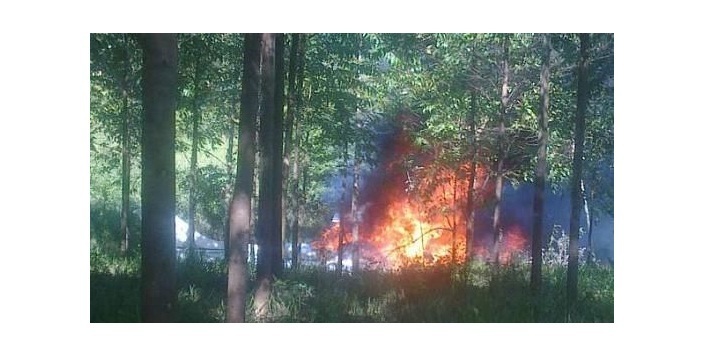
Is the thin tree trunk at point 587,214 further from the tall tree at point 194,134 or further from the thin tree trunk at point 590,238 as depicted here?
the tall tree at point 194,134

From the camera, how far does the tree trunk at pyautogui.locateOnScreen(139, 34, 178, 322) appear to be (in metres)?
5.06

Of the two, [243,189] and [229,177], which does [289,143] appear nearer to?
[229,177]

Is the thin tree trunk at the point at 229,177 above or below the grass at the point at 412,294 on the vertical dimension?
above

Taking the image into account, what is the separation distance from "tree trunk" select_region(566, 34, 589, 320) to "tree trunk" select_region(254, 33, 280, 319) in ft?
9.59

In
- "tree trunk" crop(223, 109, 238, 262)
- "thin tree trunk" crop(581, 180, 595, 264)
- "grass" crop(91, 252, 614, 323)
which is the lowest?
"grass" crop(91, 252, 614, 323)

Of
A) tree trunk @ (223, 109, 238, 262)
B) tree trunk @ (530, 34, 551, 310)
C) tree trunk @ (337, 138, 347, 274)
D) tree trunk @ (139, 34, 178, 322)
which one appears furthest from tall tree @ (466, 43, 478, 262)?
tree trunk @ (139, 34, 178, 322)

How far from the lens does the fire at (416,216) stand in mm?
6352

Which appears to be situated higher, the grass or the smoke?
the smoke

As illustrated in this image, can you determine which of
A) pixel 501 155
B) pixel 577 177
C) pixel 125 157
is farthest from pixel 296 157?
pixel 577 177

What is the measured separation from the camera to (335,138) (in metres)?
6.54

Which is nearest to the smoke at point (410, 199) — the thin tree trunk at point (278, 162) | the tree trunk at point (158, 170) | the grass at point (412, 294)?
the grass at point (412, 294)

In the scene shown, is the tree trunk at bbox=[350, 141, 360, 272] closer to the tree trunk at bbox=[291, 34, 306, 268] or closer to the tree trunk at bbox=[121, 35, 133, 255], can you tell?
the tree trunk at bbox=[291, 34, 306, 268]

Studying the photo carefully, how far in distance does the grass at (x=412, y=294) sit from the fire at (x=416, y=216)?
0.58 ft
